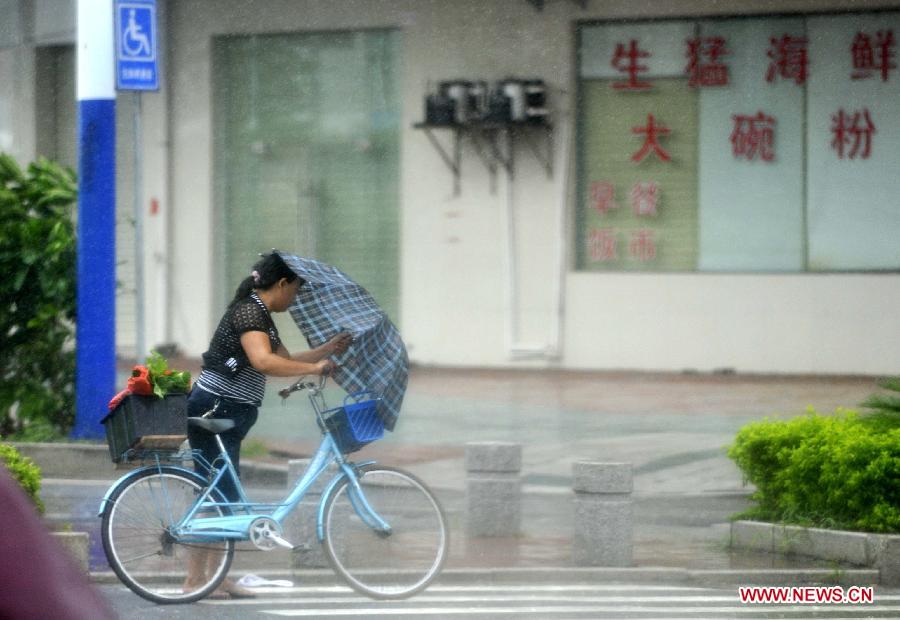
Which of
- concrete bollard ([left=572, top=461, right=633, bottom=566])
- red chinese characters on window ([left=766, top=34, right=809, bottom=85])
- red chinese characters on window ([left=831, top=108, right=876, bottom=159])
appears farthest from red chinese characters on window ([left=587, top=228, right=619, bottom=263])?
concrete bollard ([left=572, top=461, right=633, bottom=566])

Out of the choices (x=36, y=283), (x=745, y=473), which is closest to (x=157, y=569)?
(x=745, y=473)

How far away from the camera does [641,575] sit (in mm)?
7879

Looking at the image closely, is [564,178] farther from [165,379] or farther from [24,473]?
[165,379]

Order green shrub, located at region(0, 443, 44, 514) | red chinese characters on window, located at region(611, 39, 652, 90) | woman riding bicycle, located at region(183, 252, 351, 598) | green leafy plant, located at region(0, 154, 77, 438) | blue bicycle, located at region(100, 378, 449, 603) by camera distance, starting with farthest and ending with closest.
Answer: red chinese characters on window, located at region(611, 39, 652, 90) → green leafy plant, located at region(0, 154, 77, 438) → green shrub, located at region(0, 443, 44, 514) → woman riding bicycle, located at region(183, 252, 351, 598) → blue bicycle, located at region(100, 378, 449, 603)

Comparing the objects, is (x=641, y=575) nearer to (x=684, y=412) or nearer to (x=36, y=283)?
(x=36, y=283)

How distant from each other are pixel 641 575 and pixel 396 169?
13834 mm

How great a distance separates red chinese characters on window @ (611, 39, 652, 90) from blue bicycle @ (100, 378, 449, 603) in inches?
528

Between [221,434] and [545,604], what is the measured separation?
5.81 feet

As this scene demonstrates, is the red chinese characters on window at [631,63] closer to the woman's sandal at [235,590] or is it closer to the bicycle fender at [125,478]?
the woman's sandal at [235,590]

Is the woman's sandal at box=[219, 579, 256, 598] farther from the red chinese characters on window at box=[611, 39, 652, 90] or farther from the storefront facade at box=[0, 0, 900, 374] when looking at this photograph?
the red chinese characters on window at box=[611, 39, 652, 90]

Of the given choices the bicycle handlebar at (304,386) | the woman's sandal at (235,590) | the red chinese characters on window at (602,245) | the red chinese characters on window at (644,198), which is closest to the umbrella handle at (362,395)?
the bicycle handlebar at (304,386)

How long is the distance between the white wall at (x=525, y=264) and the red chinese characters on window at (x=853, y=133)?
1386 millimetres

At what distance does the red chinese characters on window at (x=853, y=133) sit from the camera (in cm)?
1889

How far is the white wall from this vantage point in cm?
1911
